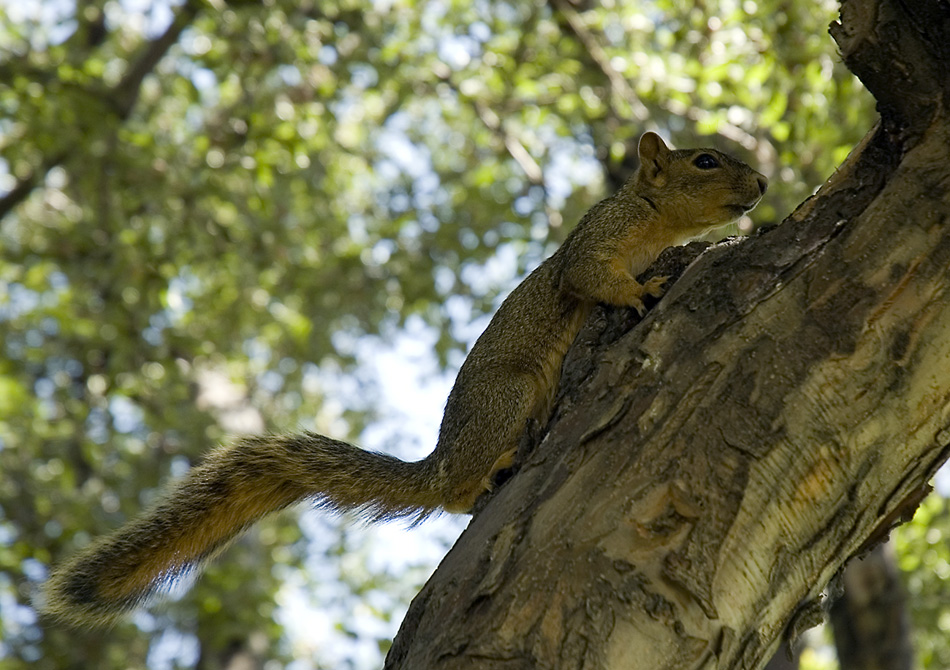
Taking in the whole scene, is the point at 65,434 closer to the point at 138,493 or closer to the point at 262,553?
the point at 138,493

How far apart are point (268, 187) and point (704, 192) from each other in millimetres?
3269

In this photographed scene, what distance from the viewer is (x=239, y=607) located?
18.7ft

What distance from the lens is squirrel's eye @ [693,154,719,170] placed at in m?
3.49

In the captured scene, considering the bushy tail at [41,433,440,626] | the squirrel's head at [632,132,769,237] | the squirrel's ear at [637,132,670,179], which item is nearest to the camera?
the bushy tail at [41,433,440,626]

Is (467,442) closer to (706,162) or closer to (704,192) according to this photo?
(704,192)

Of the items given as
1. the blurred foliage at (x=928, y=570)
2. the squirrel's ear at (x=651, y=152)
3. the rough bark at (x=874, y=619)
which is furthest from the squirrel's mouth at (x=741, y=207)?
the blurred foliage at (x=928, y=570)

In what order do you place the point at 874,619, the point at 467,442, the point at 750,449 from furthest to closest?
the point at 874,619 → the point at 467,442 → the point at 750,449

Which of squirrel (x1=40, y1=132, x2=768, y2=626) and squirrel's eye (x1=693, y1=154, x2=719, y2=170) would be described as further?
squirrel's eye (x1=693, y1=154, x2=719, y2=170)

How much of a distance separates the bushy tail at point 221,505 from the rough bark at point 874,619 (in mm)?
2406

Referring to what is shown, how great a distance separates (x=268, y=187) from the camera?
600 centimetres

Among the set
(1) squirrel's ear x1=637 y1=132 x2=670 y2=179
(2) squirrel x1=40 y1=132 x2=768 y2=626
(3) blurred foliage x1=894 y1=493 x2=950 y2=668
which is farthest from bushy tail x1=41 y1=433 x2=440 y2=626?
(3) blurred foliage x1=894 y1=493 x2=950 y2=668

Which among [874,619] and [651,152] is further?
[874,619]

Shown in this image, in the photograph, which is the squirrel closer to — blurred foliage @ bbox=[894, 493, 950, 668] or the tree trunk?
the tree trunk

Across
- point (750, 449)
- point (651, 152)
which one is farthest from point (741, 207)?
point (750, 449)
